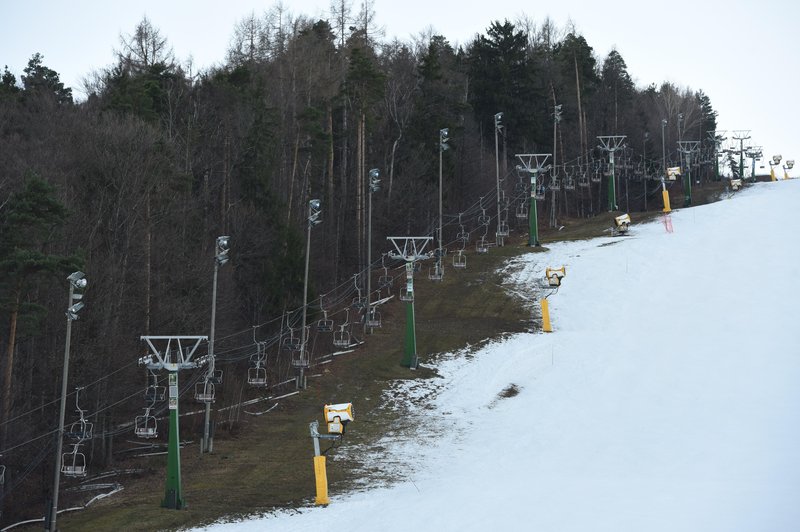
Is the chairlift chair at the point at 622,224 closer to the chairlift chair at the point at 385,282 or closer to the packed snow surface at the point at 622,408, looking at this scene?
the packed snow surface at the point at 622,408

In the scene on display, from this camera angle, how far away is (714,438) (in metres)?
33.9

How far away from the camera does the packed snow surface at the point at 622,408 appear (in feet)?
85.1

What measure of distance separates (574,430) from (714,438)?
5.29 m

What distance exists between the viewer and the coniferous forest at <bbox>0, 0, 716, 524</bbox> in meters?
39.6

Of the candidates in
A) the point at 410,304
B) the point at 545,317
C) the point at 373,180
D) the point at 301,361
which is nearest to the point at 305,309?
the point at 301,361

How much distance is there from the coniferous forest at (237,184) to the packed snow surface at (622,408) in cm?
855

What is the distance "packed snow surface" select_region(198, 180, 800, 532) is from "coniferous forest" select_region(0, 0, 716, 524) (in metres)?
8.55

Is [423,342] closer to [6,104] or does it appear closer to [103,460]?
[103,460]

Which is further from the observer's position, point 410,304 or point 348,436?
point 410,304

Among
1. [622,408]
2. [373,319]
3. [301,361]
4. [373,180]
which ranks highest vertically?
[373,180]

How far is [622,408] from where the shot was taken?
38938 mm

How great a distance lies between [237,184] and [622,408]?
34.1 m

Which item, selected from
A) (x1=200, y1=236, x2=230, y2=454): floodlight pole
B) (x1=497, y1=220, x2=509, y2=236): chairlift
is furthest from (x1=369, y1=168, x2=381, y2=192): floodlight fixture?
(x1=497, y1=220, x2=509, y2=236): chairlift

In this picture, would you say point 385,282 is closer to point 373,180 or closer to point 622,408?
point 373,180
